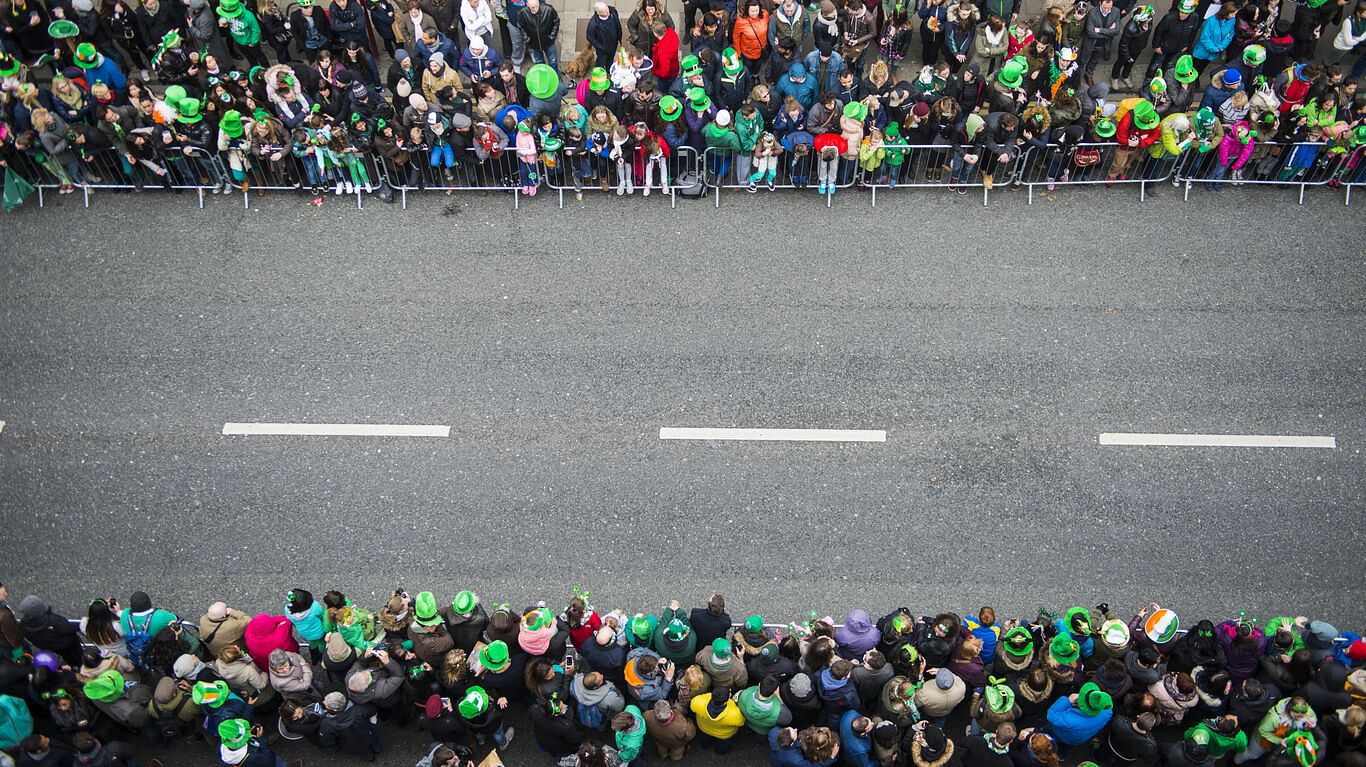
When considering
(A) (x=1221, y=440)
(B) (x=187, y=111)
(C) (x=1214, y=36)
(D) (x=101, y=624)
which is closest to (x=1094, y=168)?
(C) (x=1214, y=36)

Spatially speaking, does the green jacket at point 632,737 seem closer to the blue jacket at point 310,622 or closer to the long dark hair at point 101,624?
the blue jacket at point 310,622

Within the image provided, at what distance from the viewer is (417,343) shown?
40.4 ft

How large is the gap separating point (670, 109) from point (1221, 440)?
24.6 feet

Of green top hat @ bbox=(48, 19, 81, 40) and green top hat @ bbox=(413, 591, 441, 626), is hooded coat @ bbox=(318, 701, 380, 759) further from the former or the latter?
green top hat @ bbox=(48, 19, 81, 40)

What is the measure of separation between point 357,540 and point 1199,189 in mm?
11278

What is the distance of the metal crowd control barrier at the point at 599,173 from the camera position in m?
13.6

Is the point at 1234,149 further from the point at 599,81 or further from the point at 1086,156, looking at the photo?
the point at 599,81

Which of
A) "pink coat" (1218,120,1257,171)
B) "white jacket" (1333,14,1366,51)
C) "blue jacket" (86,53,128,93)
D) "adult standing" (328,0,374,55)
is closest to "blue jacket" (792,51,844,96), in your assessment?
"pink coat" (1218,120,1257,171)

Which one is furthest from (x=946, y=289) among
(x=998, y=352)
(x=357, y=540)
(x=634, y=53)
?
(x=357, y=540)

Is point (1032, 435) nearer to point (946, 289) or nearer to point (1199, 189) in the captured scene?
point (946, 289)

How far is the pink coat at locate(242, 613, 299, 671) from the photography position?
30.3ft

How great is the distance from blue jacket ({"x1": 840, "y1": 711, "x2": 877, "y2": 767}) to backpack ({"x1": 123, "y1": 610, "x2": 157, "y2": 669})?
6.16m

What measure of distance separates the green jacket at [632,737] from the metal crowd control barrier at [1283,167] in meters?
9.90

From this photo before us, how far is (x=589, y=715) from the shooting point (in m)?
9.04
